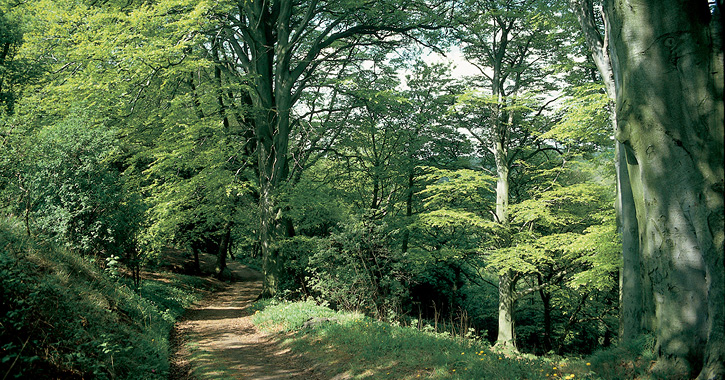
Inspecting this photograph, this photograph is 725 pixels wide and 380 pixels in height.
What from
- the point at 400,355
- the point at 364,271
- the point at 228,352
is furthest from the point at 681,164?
the point at 228,352

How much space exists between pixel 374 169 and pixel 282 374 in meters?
11.5

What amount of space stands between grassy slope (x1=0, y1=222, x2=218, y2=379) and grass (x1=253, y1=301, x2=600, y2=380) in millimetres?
2736

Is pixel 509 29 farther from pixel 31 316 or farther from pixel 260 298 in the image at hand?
pixel 31 316

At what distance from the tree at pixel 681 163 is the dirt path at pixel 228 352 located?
16.7 ft

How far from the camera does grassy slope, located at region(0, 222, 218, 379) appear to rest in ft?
13.7

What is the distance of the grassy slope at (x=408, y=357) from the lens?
191 inches

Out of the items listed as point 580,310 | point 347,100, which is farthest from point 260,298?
point 580,310

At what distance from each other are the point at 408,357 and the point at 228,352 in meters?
4.07

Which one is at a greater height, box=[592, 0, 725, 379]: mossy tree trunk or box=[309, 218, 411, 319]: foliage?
box=[592, 0, 725, 379]: mossy tree trunk

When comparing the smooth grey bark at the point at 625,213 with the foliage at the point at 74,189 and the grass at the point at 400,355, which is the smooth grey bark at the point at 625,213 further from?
the foliage at the point at 74,189

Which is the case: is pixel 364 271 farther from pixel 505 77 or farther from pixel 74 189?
pixel 505 77

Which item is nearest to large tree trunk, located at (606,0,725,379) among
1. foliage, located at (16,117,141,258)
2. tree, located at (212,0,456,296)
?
foliage, located at (16,117,141,258)

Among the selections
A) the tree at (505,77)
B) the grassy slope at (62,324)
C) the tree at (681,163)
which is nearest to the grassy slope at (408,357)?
the tree at (681,163)

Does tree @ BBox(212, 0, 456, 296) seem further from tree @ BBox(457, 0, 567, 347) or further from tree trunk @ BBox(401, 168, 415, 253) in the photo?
tree trunk @ BBox(401, 168, 415, 253)
